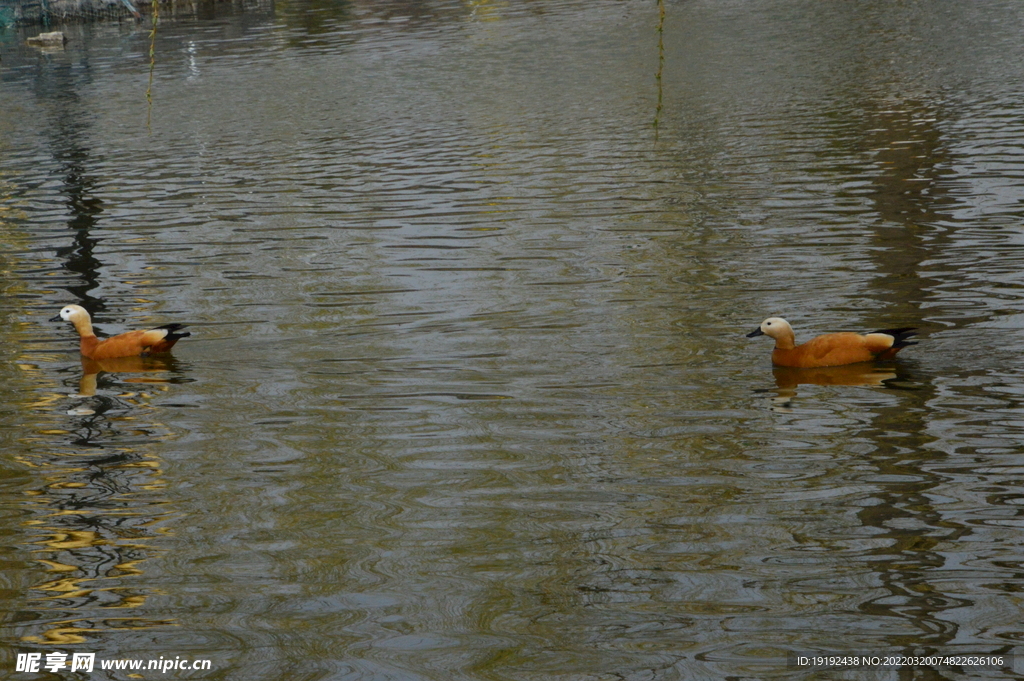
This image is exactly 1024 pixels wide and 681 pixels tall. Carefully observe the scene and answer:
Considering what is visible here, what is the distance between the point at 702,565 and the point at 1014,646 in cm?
185

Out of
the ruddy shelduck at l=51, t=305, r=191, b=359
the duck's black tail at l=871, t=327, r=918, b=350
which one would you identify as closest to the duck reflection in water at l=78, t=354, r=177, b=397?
the ruddy shelduck at l=51, t=305, r=191, b=359

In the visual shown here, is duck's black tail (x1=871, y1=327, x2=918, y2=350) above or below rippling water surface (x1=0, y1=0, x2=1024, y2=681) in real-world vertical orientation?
above

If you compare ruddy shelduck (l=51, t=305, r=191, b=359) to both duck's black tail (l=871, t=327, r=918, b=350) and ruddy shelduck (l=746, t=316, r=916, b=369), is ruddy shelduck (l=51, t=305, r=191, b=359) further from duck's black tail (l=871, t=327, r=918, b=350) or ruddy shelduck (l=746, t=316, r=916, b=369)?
duck's black tail (l=871, t=327, r=918, b=350)

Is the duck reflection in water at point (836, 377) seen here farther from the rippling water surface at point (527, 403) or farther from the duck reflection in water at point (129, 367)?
the duck reflection in water at point (129, 367)

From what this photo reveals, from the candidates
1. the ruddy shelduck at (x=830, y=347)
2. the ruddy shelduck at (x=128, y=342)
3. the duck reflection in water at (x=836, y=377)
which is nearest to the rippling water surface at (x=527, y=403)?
the duck reflection in water at (x=836, y=377)

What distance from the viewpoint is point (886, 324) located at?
40.8 feet

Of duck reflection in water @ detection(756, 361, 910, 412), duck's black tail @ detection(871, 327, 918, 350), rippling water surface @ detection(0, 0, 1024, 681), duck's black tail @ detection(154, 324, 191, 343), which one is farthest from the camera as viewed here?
duck's black tail @ detection(154, 324, 191, 343)

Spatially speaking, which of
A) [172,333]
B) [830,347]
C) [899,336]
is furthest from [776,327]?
[172,333]

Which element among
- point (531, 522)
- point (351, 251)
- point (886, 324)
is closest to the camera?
point (531, 522)

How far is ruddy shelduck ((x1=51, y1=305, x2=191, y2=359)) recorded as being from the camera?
12.8 metres

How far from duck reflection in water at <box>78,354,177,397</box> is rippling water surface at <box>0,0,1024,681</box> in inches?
4.5

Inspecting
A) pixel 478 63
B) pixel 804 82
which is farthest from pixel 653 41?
pixel 804 82

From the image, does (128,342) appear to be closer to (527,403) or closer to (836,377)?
(527,403)

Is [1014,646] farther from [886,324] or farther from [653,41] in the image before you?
[653,41]
